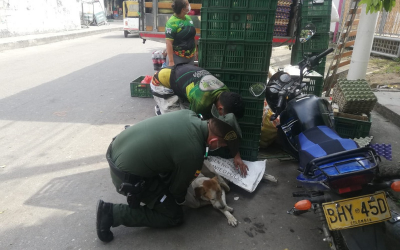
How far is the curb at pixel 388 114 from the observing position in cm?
494

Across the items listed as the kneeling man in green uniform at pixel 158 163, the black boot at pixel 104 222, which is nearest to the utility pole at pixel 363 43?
the kneeling man in green uniform at pixel 158 163

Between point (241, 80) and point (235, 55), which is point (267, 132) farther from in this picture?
point (235, 55)

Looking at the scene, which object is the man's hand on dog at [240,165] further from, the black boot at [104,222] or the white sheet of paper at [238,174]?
the black boot at [104,222]

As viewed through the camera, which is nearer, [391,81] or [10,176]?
[10,176]

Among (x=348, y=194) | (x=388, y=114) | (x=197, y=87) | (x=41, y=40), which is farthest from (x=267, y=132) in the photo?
(x=41, y=40)

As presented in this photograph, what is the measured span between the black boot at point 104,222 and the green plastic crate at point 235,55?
176 cm

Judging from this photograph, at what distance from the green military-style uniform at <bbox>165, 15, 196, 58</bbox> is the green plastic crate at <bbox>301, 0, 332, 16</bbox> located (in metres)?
1.85

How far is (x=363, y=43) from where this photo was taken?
5.95m

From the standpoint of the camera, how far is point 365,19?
19.2 ft

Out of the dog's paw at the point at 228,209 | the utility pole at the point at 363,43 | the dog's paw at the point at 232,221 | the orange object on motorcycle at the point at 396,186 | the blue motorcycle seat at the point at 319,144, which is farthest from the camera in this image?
the utility pole at the point at 363,43

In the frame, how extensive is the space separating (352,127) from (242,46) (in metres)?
1.93

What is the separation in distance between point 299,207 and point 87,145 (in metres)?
2.99

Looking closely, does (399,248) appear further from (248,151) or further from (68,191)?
(68,191)

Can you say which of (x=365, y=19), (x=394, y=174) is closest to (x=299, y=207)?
(x=394, y=174)
